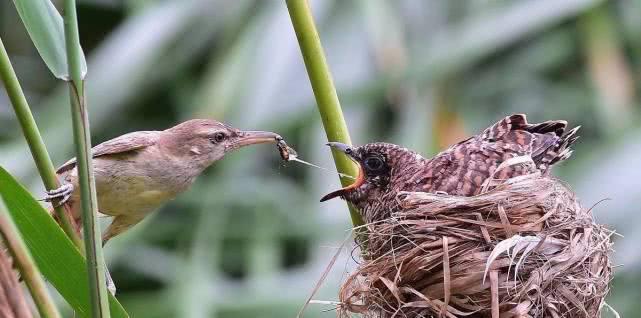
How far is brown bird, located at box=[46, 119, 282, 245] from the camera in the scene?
8.66ft

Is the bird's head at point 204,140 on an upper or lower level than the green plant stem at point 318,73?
lower

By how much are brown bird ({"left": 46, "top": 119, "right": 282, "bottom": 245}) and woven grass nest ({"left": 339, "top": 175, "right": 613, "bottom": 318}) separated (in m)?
0.65

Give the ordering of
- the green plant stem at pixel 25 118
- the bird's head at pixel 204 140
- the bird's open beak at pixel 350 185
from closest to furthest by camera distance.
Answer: the green plant stem at pixel 25 118, the bird's open beak at pixel 350 185, the bird's head at pixel 204 140

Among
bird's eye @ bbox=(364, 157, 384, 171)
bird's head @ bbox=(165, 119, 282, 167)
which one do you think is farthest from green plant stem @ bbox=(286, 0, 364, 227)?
bird's head @ bbox=(165, 119, 282, 167)

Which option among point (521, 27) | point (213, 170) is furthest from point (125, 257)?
point (521, 27)

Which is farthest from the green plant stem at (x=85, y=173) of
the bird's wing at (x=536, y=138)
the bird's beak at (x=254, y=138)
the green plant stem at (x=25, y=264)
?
the bird's wing at (x=536, y=138)

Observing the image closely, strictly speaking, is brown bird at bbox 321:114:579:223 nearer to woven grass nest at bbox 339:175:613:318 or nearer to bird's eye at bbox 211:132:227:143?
woven grass nest at bbox 339:175:613:318

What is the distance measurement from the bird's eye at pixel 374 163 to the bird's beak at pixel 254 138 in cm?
25

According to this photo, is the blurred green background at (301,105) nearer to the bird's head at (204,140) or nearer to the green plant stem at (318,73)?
the bird's head at (204,140)

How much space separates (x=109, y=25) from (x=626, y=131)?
345 centimetres

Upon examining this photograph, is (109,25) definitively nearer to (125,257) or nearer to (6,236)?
(125,257)

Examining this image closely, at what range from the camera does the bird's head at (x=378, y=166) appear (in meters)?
2.60

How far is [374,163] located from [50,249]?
4.05 ft

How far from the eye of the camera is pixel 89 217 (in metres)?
1.49
